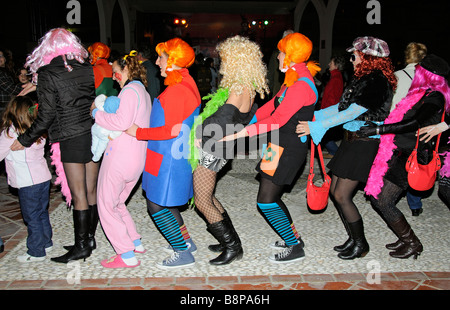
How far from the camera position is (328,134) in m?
8.10

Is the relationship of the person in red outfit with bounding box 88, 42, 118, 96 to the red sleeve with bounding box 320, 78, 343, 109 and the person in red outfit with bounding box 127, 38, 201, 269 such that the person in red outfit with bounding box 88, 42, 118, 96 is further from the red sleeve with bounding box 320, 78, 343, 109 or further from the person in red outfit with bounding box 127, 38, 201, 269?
the red sleeve with bounding box 320, 78, 343, 109

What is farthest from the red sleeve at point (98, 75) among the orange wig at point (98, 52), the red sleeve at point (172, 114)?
the red sleeve at point (172, 114)

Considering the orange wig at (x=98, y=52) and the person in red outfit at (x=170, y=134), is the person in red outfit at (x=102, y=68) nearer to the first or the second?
the orange wig at (x=98, y=52)

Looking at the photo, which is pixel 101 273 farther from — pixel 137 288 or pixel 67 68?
pixel 67 68

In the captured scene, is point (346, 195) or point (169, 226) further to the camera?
point (346, 195)

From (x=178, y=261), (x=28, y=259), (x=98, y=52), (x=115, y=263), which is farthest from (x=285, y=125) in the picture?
(x=98, y=52)

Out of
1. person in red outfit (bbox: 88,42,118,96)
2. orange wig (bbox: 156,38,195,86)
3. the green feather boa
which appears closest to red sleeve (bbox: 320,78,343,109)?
person in red outfit (bbox: 88,42,118,96)

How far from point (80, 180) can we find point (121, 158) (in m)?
0.49

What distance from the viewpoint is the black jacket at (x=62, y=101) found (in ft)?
10.4

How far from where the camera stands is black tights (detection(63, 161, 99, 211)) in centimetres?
340

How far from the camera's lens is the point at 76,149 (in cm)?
333

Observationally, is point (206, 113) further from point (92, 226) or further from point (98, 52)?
point (98, 52)

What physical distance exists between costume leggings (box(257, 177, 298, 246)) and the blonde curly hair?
83 centimetres

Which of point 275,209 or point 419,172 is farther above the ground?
point 419,172
